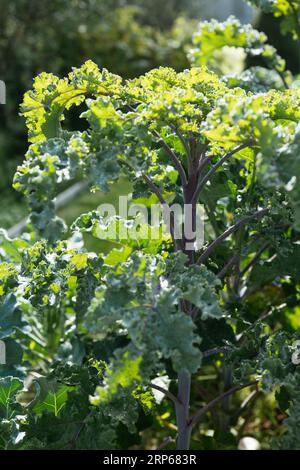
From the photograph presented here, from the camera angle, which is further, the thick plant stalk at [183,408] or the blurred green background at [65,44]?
the blurred green background at [65,44]

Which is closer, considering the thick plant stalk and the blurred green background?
the thick plant stalk

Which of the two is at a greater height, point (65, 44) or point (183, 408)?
point (65, 44)

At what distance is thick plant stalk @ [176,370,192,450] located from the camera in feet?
6.46

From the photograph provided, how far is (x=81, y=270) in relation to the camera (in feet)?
6.61

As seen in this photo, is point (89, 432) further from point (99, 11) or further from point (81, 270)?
point (99, 11)

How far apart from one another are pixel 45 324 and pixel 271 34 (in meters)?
4.61

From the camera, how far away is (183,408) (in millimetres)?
2004

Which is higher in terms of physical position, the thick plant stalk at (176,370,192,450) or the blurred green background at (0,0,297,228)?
the blurred green background at (0,0,297,228)

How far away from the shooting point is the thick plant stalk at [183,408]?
1.97 m

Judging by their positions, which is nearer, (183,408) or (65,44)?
(183,408)

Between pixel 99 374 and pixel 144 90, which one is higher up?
pixel 144 90

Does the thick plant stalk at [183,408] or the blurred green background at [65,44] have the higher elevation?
the blurred green background at [65,44]
